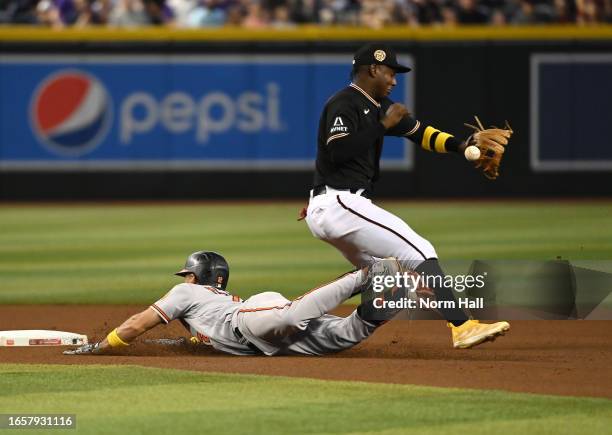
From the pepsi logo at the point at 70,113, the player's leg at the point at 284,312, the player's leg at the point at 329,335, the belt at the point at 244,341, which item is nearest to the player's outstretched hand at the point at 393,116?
the player's leg at the point at 284,312

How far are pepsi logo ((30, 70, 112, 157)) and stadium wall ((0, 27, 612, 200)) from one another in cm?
2

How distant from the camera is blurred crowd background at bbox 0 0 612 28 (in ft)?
Answer: 67.5

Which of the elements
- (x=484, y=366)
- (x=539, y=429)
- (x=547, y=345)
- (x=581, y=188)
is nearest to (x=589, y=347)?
(x=547, y=345)

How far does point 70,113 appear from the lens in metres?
20.5

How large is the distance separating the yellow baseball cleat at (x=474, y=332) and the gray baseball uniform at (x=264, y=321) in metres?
0.50

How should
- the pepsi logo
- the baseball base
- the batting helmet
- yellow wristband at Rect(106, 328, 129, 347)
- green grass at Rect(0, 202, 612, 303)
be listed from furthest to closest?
1. the pepsi logo
2. green grass at Rect(0, 202, 612, 303)
3. the baseball base
4. the batting helmet
5. yellow wristband at Rect(106, 328, 129, 347)

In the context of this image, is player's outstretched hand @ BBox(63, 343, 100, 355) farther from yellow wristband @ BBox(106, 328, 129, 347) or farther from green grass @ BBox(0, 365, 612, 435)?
green grass @ BBox(0, 365, 612, 435)

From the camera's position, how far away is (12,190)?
66.6 feet

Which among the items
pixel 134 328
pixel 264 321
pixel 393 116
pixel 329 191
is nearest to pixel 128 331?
pixel 134 328

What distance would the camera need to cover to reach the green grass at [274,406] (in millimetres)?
5461

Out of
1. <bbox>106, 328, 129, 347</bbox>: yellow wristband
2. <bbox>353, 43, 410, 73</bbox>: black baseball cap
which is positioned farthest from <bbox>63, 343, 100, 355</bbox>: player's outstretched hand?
<bbox>353, 43, 410, 73</bbox>: black baseball cap

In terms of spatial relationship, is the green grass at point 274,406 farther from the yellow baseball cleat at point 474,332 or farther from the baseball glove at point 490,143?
the baseball glove at point 490,143

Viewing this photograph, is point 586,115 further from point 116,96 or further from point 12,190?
point 12,190

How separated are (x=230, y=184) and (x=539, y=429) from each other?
1535 cm
